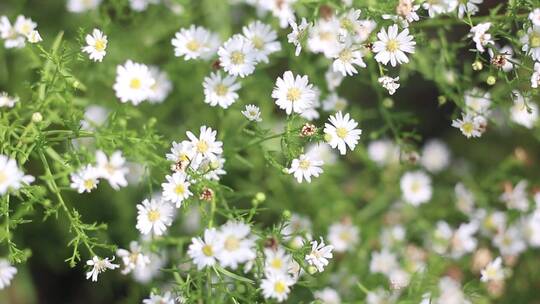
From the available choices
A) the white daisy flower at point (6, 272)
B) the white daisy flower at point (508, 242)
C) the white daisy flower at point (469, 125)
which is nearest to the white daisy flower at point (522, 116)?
the white daisy flower at point (469, 125)

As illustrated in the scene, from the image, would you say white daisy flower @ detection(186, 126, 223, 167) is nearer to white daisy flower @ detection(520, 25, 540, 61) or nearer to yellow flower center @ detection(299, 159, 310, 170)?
yellow flower center @ detection(299, 159, 310, 170)

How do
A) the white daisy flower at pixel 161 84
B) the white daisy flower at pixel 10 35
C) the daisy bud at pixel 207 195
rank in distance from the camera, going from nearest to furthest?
the daisy bud at pixel 207 195 → the white daisy flower at pixel 10 35 → the white daisy flower at pixel 161 84

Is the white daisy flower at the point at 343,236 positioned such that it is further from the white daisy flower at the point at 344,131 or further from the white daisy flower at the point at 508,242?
the white daisy flower at the point at 344,131

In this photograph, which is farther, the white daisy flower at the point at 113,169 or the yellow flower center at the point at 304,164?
the yellow flower center at the point at 304,164

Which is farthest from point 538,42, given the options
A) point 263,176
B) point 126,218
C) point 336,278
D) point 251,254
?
point 126,218

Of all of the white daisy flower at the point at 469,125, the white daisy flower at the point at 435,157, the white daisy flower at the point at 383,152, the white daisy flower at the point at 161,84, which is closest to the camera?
the white daisy flower at the point at 469,125

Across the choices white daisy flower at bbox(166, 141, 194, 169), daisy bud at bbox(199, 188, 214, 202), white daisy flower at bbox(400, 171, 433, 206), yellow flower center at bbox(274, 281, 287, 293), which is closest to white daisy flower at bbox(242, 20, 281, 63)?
white daisy flower at bbox(166, 141, 194, 169)
